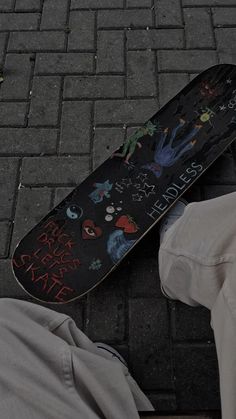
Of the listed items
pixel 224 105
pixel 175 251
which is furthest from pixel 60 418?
pixel 224 105

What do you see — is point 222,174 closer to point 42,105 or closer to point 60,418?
point 42,105

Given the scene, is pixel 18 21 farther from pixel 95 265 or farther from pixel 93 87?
pixel 95 265

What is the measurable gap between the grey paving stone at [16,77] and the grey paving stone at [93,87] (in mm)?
228

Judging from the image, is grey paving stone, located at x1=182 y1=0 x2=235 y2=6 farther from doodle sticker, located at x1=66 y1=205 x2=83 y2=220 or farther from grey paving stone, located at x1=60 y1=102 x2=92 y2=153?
doodle sticker, located at x1=66 y1=205 x2=83 y2=220

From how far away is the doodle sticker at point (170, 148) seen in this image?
213 centimetres

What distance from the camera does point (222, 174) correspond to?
2223 millimetres

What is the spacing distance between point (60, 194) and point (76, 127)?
0.40 metres

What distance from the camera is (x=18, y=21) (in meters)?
2.78

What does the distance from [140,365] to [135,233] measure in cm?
54

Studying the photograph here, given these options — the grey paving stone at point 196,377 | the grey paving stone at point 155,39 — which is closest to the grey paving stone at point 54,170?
the grey paving stone at point 155,39

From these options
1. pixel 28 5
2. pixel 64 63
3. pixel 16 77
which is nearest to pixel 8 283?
pixel 16 77

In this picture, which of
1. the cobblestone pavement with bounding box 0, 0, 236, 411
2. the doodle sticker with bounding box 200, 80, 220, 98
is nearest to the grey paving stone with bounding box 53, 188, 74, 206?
the cobblestone pavement with bounding box 0, 0, 236, 411

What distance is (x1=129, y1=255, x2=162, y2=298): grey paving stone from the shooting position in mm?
1967

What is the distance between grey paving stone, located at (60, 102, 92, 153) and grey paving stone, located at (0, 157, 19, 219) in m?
0.26
